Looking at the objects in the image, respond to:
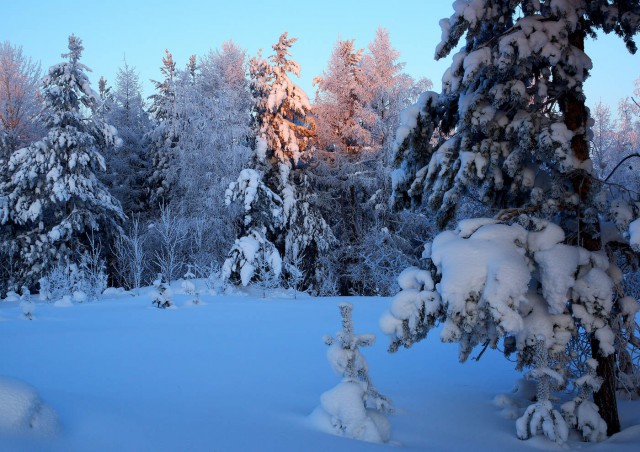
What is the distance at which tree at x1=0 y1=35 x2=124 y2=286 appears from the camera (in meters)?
18.0

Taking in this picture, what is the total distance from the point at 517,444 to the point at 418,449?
961 mm

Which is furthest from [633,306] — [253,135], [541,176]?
[253,135]

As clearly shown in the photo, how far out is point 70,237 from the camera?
718 inches

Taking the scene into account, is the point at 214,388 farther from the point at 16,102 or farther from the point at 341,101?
the point at 16,102

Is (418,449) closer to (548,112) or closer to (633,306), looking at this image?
(633,306)

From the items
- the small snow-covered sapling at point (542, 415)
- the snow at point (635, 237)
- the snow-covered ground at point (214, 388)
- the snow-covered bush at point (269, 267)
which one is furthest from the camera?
the snow-covered bush at point (269, 267)

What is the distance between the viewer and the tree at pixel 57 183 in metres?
18.0

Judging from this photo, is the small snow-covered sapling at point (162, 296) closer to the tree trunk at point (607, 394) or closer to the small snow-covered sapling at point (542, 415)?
the small snow-covered sapling at point (542, 415)

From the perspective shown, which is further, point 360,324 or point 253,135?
point 253,135

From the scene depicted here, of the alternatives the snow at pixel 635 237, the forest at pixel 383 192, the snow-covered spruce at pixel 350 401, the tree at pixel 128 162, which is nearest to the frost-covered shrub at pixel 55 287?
the forest at pixel 383 192

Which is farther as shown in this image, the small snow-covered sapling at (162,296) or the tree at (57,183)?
the tree at (57,183)

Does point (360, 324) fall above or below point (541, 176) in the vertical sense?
below

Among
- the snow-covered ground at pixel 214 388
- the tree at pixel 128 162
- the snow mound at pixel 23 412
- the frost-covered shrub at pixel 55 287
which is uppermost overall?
the tree at pixel 128 162

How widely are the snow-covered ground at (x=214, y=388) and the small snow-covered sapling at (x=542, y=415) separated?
0.34ft
